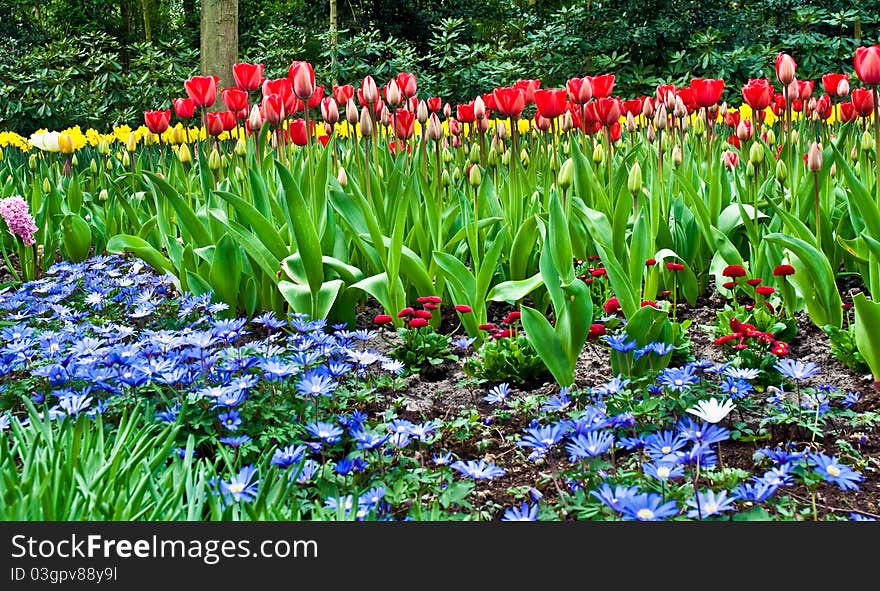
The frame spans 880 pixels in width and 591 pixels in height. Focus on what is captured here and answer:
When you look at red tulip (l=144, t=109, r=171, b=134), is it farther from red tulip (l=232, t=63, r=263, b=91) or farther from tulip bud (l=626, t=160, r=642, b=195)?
tulip bud (l=626, t=160, r=642, b=195)

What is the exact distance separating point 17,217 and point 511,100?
2245mm

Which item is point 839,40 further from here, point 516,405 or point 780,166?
point 516,405

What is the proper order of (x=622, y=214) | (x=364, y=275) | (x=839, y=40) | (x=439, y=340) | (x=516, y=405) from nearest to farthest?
(x=516, y=405), (x=439, y=340), (x=622, y=214), (x=364, y=275), (x=839, y=40)

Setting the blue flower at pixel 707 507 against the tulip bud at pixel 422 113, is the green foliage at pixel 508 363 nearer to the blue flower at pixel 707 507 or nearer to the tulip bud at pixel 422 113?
the blue flower at pixel 707 507

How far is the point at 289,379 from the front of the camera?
2.02 meters

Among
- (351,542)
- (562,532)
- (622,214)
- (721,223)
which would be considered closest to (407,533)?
(351,542)

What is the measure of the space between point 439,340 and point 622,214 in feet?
2.78

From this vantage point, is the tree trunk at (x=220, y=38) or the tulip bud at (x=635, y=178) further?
the tree trunk at (x=220, y=38)

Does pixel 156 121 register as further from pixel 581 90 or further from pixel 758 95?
pixel 758 95

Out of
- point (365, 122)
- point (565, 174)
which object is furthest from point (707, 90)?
point (365, 122)

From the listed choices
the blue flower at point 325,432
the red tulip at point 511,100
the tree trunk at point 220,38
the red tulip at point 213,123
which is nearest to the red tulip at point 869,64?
the red tulip at point 511,100

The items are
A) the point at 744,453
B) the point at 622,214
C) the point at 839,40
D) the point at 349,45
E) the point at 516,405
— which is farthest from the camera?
the point at 349,45

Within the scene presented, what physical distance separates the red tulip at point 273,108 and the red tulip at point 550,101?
97 centimetres

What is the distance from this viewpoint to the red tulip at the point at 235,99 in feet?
10.1
